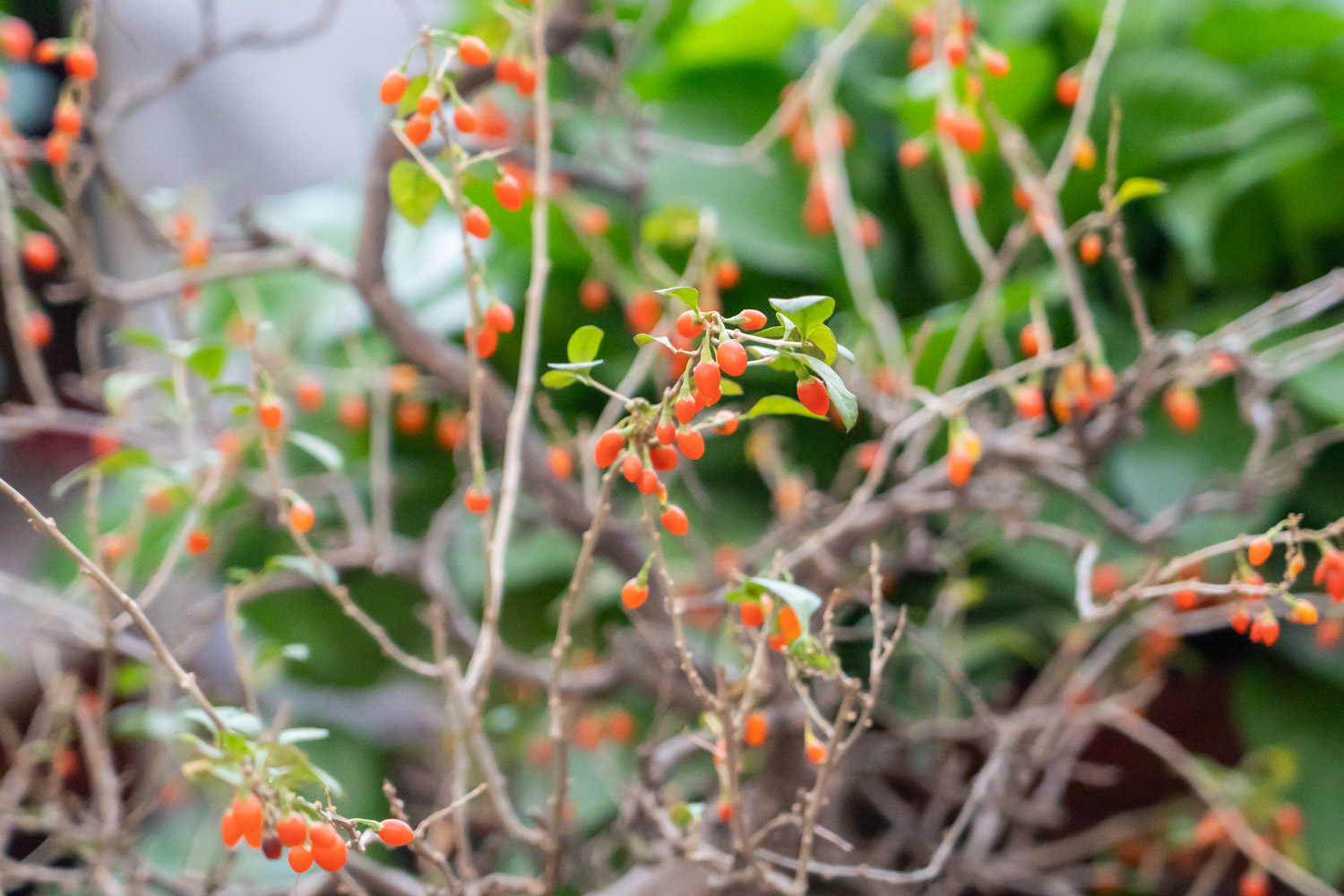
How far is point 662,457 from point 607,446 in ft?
0.08

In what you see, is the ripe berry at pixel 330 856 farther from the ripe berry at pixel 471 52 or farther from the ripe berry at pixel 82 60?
the ripe berry at pixel 82 60

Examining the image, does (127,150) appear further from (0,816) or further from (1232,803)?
(1232,803)

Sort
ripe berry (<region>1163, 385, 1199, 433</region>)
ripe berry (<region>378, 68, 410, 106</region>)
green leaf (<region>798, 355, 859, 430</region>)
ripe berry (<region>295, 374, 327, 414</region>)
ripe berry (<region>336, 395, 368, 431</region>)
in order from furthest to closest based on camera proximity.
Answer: ripe berry (<region>336, 395, 368, 431</region>)
ripe berry (<region>295, 374, 327, 414</region>)
ripe berry (<region>1163, 385, 1199, 433</region>)
ripe berry (<region>378, 68, 410, 106</region>)
green leaf (<region>798, 355, 859, 430</region>)

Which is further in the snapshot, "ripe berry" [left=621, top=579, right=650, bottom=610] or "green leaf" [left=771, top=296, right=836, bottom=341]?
"ripe berry" [left=621, top=579, right=650, bottom=610]

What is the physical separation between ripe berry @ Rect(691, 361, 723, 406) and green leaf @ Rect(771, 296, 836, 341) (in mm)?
24

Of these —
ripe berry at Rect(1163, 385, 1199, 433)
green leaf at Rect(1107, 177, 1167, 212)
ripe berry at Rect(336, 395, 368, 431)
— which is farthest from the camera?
ripe berry at Rect(336, 395, 368, 431)

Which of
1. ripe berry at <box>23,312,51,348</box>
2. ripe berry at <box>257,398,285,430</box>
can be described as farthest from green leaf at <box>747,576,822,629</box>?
ripe berry at <box>23,312,51,348</box>

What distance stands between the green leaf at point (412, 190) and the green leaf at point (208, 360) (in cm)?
16

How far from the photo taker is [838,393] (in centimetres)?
27

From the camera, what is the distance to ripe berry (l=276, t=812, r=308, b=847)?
0.29 meters

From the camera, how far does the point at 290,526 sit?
0.43m

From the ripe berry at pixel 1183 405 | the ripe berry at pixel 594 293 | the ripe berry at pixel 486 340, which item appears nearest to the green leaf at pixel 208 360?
the ripe berry at pixel 486 340

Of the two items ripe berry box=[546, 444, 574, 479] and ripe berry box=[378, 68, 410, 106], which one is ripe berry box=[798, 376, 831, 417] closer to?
ripe berry box=[378, 68, 410, 106]

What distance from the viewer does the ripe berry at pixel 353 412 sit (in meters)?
0.97
